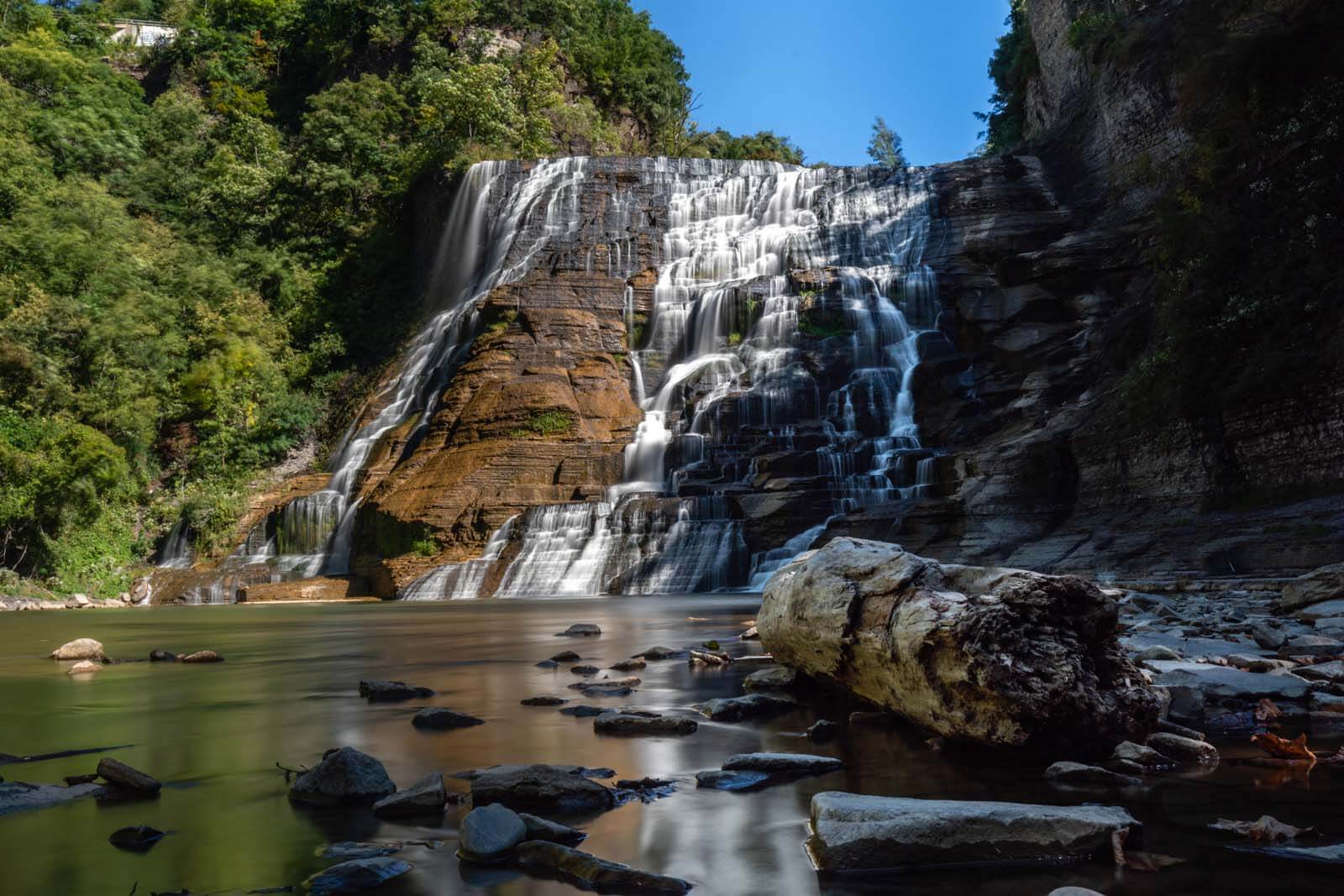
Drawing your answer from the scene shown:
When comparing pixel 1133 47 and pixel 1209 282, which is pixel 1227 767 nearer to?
pixel 1209 282

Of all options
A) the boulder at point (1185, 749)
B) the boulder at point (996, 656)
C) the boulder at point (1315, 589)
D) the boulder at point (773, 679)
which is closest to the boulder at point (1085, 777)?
the boulder at point (996, 656)

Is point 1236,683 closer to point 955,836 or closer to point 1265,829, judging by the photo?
point 1265,829

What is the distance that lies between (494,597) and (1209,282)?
1579 centimetres

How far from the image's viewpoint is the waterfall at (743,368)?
21094mm

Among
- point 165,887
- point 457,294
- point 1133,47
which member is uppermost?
point 1133,47

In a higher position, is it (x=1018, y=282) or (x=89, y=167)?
(x=89, y=167)

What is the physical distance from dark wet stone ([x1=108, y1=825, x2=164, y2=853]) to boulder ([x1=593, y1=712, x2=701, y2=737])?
6.92 feet

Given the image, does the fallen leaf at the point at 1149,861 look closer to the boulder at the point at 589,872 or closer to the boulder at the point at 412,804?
the boulder at the point at 589,872

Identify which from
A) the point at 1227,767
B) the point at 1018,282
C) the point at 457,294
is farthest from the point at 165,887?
the point at 457,294

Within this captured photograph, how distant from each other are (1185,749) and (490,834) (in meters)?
2.82

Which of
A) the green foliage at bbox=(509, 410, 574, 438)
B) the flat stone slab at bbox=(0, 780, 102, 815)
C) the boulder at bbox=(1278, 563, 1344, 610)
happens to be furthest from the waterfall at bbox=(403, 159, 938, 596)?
the flat stone slab at bbox=(0, 780, 102, 815)

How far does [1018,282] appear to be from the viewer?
84.5ft

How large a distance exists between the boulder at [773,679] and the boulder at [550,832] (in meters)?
2.90

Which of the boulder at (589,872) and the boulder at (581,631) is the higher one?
the boulder at (581,631)
